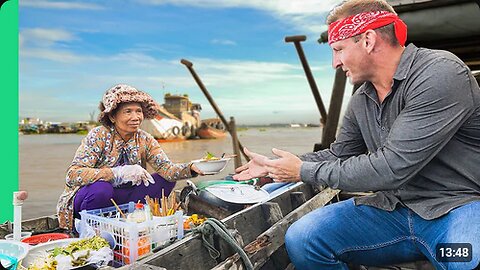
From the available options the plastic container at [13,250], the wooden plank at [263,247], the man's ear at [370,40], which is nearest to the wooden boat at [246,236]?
the wooden plank at [263,247]

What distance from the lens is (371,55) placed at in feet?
7.10

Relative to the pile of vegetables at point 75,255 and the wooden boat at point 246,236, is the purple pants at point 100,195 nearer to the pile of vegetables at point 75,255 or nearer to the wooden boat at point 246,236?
the wooden boat at point 246,236

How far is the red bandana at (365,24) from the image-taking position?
213 cm

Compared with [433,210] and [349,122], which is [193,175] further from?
[433,210]

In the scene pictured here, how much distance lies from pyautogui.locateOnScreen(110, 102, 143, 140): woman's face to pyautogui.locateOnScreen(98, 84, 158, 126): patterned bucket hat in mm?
50

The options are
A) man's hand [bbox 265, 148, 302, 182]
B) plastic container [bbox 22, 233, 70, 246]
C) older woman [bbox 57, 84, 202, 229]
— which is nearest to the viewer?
man's hand [bbox 265, 148, 302, 182]

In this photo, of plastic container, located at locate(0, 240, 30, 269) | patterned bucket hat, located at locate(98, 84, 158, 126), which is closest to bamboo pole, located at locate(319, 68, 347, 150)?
patterned bucket hat, located at locate(98, 84, 158, 126)

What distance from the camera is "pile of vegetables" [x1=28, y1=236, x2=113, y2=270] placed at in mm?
2184

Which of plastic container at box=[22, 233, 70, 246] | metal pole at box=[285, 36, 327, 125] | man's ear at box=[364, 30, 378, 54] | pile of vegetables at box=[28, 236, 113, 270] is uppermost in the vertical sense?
metal pole at box=[285, 36, 327, 125]

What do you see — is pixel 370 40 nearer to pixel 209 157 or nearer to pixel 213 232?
pixel 213 232

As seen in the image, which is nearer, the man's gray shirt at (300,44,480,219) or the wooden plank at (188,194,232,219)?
the man's gray shirt at (300,44,480,219)

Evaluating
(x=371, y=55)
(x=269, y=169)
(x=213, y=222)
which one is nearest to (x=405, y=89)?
(x=371, y=55)

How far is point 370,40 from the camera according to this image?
7.01ft

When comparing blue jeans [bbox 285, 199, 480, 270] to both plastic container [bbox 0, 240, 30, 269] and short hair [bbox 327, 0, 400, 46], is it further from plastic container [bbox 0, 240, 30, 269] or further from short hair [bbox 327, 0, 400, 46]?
plastic container [bbox 0, 240, 30, 269]
